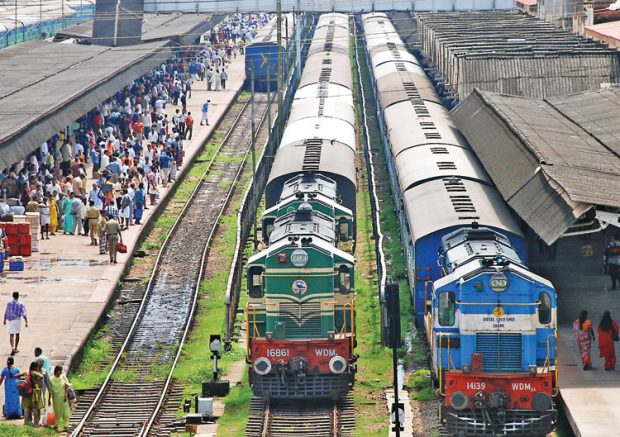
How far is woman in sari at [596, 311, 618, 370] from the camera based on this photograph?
2252 cm

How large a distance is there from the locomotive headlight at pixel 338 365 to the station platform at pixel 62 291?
5384 mm

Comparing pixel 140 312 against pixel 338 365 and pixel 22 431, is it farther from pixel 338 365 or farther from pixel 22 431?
pixel 22 431

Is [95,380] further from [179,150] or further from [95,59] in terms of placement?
[95,59]

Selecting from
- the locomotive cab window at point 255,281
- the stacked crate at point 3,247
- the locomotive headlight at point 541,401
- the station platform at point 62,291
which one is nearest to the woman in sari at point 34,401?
the station platform at point 62,291

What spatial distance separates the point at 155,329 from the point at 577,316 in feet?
29.7

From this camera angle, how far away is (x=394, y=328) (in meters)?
19.4

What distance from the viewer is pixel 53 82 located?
48031mm

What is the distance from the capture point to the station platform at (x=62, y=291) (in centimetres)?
2598

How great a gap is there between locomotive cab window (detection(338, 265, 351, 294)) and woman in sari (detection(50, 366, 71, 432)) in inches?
195

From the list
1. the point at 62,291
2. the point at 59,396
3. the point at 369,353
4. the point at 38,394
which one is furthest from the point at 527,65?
the point at 38,394

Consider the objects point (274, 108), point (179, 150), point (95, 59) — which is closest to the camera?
point (179, 150)

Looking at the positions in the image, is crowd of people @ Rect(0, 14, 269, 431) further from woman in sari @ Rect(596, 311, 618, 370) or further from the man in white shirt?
woman in sari @ Rect(596, 311, 618, 370)

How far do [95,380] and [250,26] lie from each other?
3296 inches

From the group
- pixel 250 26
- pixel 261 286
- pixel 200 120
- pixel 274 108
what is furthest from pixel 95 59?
pixel 250 26
